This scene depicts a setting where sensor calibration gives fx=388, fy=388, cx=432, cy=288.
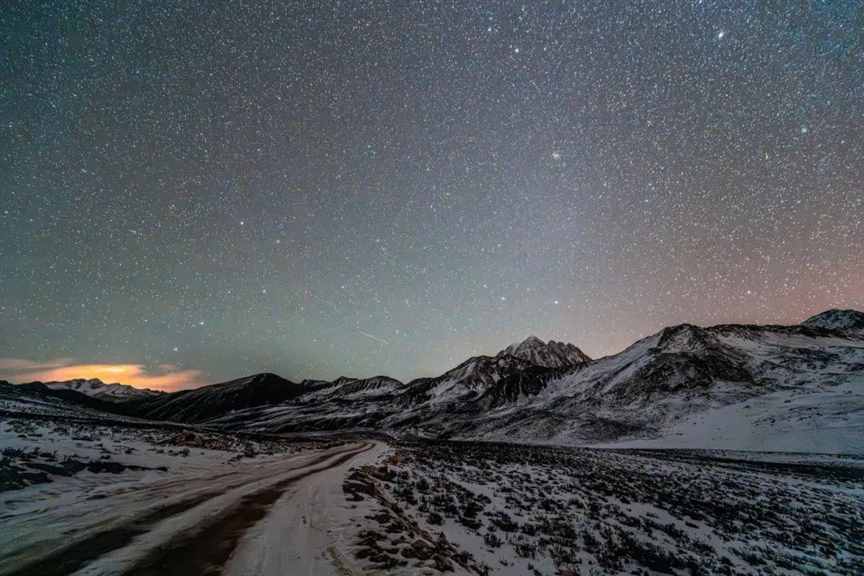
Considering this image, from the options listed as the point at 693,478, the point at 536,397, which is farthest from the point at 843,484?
the point at 536,397

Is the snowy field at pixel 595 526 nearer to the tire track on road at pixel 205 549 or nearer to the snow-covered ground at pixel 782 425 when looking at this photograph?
the tire track on road at pixel 205 549

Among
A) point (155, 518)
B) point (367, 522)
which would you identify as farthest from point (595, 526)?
point (155, 518)

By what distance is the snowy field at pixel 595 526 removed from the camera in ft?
29.6

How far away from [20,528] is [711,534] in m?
19.0

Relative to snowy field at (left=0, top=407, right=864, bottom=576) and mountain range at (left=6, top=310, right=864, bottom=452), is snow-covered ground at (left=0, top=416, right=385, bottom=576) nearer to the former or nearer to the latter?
snowy field at (left=0, top=407, right=864, bottom=576)

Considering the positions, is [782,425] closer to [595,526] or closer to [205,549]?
[595,526]

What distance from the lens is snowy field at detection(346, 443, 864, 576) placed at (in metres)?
9.03

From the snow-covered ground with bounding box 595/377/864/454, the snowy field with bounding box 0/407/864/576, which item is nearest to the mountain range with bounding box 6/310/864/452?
the snow-covered ground with bounding box 595/377/864/454

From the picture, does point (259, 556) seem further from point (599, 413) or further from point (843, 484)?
point (599, 413)

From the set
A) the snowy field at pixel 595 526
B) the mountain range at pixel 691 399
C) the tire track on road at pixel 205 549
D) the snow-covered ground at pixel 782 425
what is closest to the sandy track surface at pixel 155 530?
the tire track on road at pixel 205 549

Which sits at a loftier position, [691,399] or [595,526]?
[691,399]

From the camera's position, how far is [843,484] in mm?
27172

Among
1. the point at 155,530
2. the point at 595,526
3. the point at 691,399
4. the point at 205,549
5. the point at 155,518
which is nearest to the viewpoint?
the point at 205,549

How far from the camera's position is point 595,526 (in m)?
12.5
